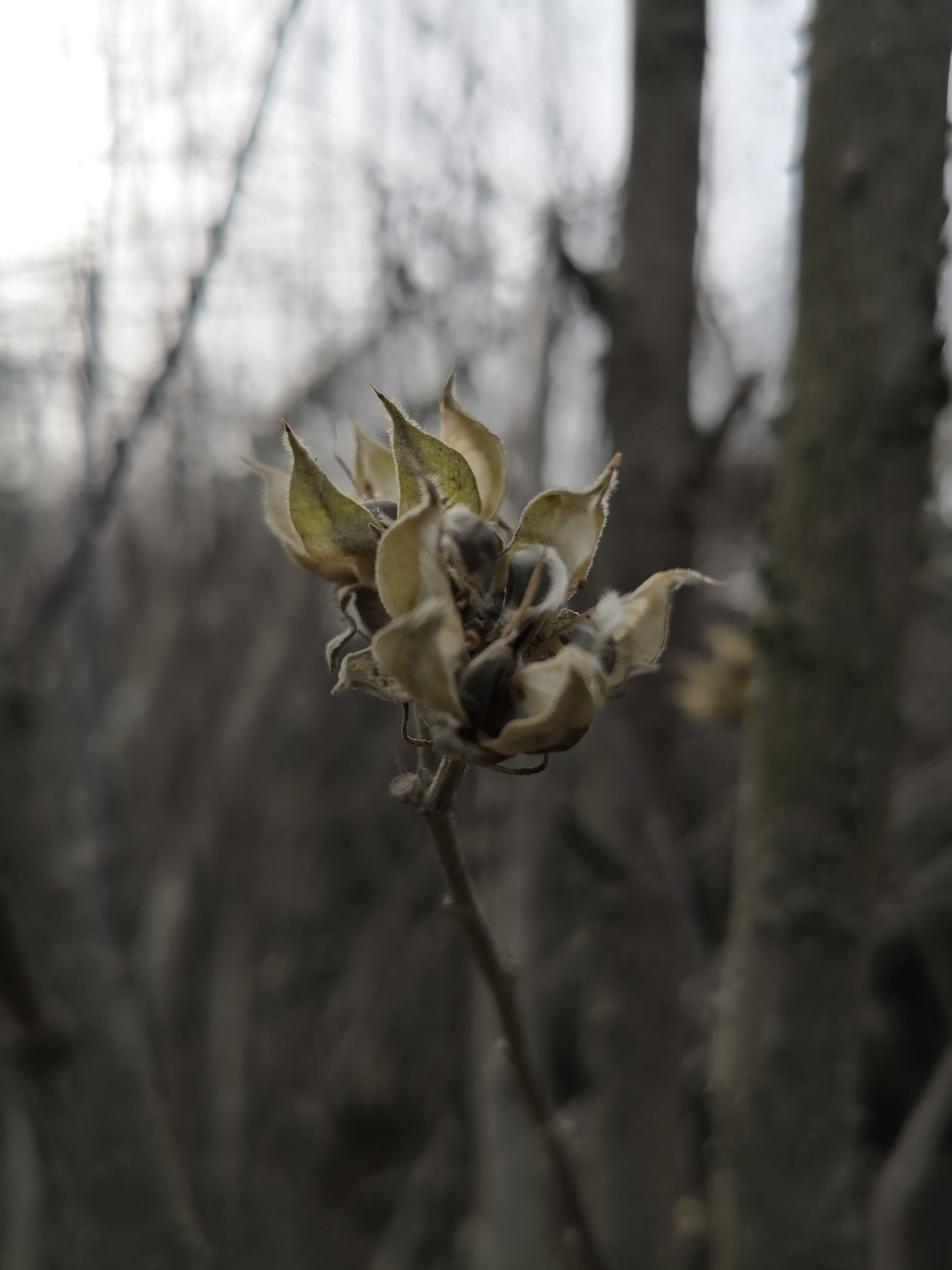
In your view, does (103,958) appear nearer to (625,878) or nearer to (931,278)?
(625,878)

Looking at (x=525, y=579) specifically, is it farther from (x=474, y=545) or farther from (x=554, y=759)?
(x=554, y=759)

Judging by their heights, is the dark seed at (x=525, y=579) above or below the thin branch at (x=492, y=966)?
above

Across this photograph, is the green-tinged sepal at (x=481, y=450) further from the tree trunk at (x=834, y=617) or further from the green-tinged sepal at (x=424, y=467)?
the tree trunk at (x=834, y=617)

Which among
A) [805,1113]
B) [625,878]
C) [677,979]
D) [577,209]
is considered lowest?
[805,1113]

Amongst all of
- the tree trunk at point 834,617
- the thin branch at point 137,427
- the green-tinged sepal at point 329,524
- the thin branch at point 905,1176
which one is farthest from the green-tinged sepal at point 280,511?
the thin branch at point 905,1176

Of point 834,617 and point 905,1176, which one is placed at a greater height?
point 834,617

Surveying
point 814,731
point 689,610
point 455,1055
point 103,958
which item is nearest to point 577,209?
point 689,610

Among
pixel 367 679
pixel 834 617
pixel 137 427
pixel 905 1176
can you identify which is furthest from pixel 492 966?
pixel 905 1176
